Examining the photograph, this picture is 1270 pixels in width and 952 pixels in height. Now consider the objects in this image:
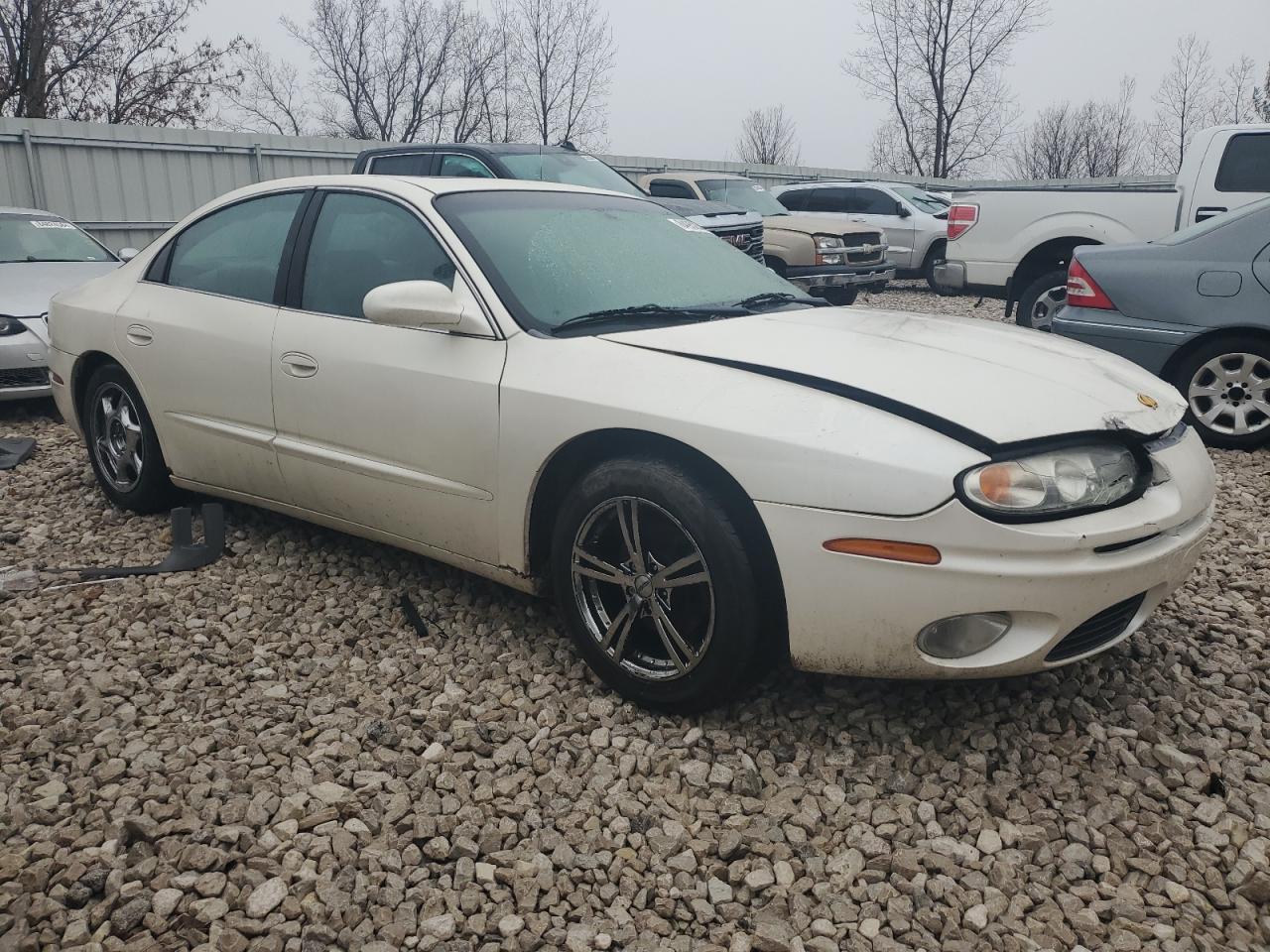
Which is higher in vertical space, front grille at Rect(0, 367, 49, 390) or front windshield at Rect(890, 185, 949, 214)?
front windshield at Rect(890, 185, 949, 214)

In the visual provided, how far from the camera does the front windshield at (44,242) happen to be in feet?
26.3

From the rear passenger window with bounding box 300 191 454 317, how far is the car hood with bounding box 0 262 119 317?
3895 mm

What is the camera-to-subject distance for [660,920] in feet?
7.33

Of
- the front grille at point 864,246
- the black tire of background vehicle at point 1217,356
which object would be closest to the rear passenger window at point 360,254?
the black tire of background vehicle at point 1217,356

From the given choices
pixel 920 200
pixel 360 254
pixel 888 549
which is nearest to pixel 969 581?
pixel 888 549

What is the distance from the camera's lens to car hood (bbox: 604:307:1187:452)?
2.56m

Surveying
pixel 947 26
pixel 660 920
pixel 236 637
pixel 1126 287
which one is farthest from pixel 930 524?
pixel 947 26

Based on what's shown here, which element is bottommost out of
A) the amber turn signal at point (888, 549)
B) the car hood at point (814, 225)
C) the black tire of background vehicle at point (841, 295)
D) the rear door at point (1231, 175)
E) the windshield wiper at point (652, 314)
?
the black tire of background vehicle at point (841, 295)

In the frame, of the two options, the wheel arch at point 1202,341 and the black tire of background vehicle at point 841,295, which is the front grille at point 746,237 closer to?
the black tire of background vehicle at point 841,295

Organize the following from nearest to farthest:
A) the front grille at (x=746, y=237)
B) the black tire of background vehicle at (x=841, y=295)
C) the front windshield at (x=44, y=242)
Answer: the front windshield at (x=44, y=242), the front grille at (x=746, y=237), the black tire of background vehicle at (x=841, y=295)

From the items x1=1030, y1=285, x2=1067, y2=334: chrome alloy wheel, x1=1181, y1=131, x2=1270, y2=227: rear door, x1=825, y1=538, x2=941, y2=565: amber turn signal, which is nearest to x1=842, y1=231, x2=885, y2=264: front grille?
x1=1030, y1=285, x2=1067, y2=334: chrome alloy wheel

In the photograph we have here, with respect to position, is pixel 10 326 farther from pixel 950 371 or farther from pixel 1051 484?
pixel 1051 484

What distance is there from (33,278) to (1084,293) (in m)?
7.16

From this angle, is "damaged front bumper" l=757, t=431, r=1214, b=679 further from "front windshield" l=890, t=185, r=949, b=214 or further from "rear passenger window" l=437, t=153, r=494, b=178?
"front windshield" l=890, t=185, r=949, b=214
